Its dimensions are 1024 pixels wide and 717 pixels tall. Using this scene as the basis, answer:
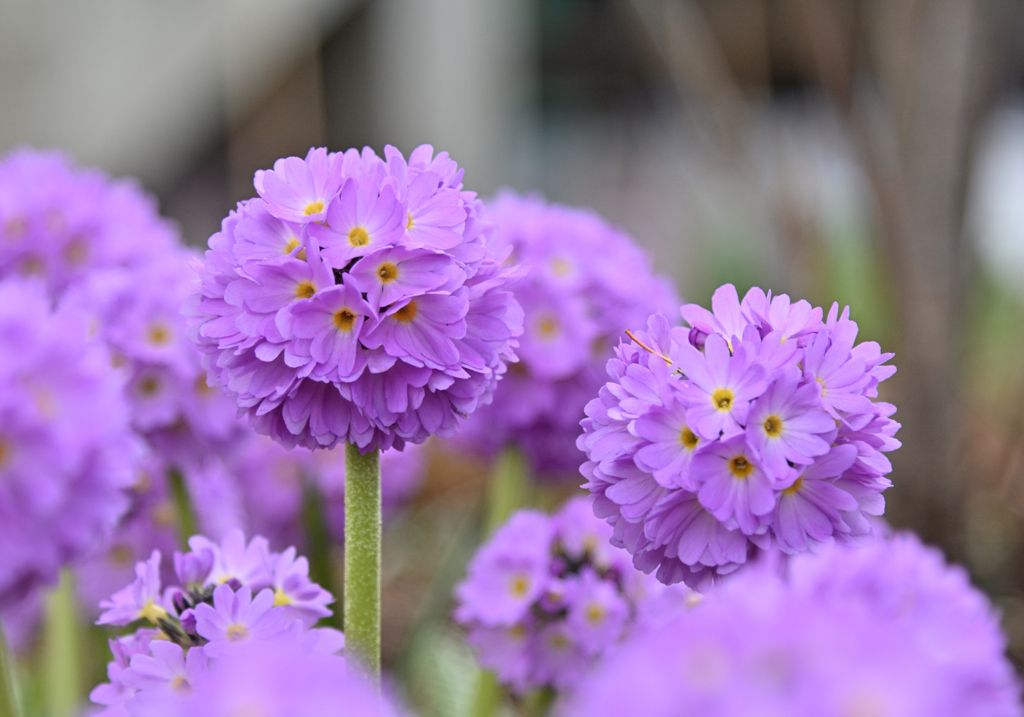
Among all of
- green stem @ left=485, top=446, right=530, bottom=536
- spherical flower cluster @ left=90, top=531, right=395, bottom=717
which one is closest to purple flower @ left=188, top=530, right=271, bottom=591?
spherical flower cluster @ left=90, top=531, right=395, bottom=717

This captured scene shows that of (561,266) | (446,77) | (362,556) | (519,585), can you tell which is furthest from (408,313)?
(446,77)

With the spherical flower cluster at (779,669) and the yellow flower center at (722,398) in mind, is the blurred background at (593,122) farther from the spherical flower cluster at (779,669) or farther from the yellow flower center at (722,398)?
the spherical flower cluster at (779,669)

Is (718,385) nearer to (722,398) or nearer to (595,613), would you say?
(722,398)

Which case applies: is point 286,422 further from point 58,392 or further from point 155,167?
point 155,167

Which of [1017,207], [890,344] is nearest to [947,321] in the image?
[890,344]

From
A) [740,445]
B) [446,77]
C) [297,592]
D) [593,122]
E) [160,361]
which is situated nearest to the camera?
[740,445]

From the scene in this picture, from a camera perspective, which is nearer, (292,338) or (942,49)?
(292,338)

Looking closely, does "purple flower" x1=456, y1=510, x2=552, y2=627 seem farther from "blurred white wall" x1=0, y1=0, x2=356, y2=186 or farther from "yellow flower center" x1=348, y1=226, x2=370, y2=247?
"blurred white wall" x1=0, y1=0, x2=356, y2=186
